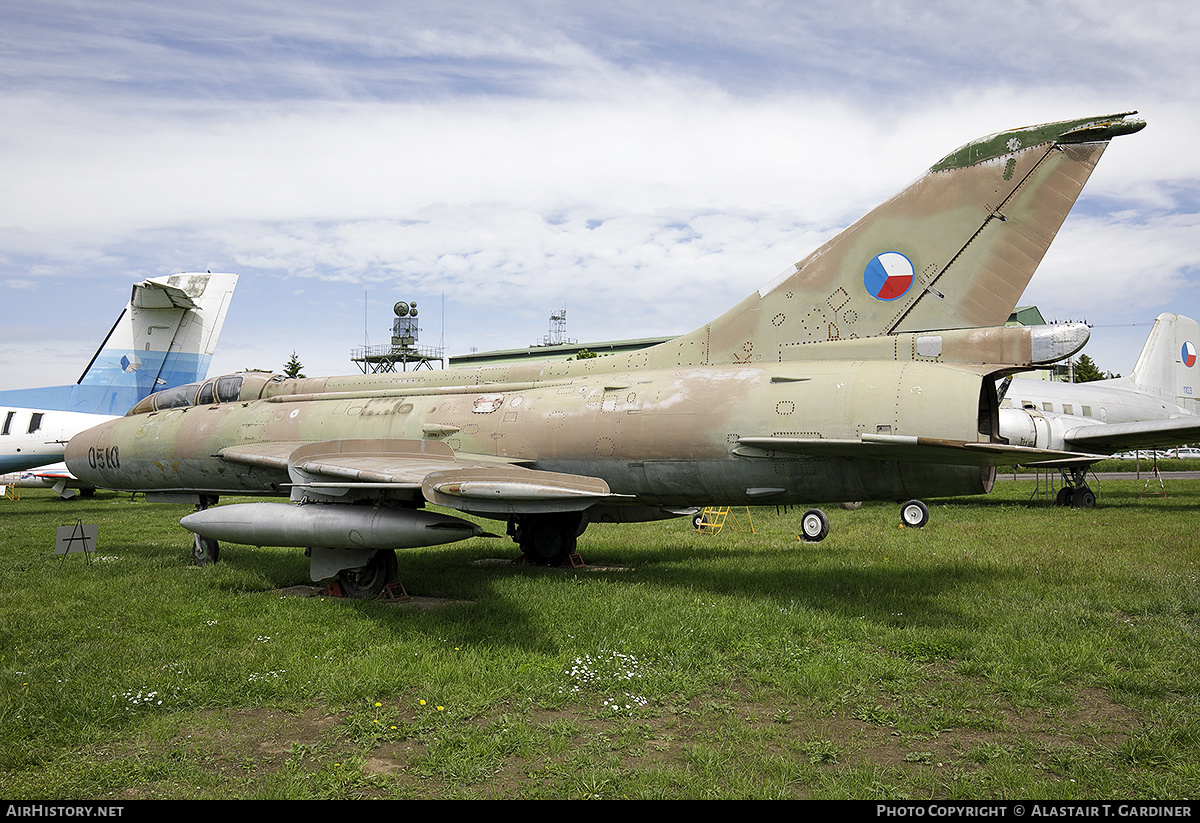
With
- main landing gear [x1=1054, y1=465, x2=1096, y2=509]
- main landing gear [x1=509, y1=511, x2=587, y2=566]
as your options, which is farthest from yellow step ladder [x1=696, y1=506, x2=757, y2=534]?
main landing gear [x1=1054, y1=465, x2=1096, y2=509]

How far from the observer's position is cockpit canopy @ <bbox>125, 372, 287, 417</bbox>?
12.8m

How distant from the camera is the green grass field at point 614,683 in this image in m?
4.42

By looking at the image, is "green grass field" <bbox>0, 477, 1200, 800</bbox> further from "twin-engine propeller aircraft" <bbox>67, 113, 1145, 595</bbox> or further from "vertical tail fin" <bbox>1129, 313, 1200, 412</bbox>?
"vertical tail fin" <bbox>1129, 313, 1200, 412</bbox>

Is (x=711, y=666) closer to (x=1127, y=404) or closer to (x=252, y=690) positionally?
(x=252, y=690)

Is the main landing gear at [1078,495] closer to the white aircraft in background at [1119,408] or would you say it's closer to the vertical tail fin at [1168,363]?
the white aircraft in background at [1119,408]

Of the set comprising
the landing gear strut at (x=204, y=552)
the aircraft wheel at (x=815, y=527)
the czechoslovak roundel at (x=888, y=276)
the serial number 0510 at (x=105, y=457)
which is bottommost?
the landing gear strut at (x=204, y=552)

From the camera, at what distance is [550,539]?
11.7 metres

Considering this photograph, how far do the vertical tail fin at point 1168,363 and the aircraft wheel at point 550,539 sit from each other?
2479cm

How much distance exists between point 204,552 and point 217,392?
285 centimetres

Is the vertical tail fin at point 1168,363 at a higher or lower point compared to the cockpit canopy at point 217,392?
higher

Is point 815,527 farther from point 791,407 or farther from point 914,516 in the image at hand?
point 791,407

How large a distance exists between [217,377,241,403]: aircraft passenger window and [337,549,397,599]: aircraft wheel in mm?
5035

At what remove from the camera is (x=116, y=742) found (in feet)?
16.3

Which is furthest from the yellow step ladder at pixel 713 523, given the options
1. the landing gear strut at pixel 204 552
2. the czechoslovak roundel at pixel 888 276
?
the landing gear strut at pixel 204 552
